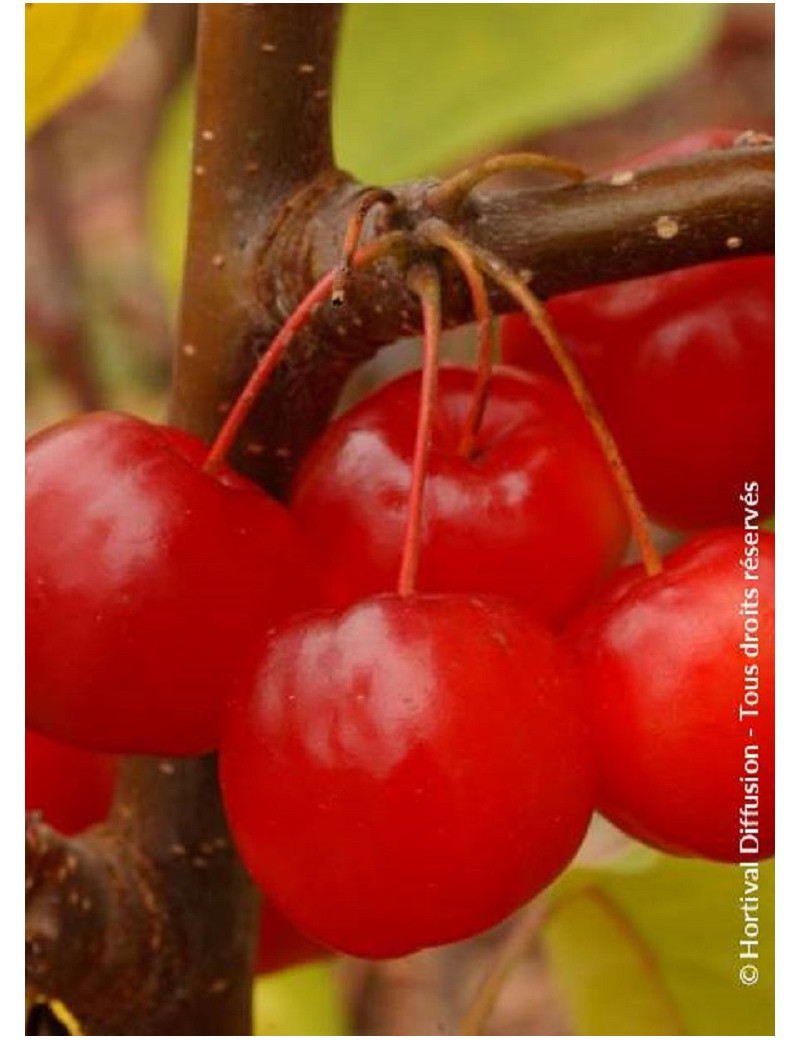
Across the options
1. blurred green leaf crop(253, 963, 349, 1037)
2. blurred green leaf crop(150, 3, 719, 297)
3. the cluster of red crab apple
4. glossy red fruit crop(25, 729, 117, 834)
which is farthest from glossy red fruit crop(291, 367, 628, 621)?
blurred green leaf crop(150, 3, 719, 297)

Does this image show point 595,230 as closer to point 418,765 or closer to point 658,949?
point 418,765

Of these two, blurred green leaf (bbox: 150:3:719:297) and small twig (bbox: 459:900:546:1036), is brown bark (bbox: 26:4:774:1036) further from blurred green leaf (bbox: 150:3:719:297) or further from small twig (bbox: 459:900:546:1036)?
blurred green leaf (bbox: 150:3:719:297)

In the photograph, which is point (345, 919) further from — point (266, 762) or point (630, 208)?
point (630, 208)

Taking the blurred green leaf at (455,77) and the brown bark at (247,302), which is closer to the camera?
the brown bark at (247,302)

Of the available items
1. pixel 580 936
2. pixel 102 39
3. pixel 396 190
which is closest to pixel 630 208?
pixel 396 190

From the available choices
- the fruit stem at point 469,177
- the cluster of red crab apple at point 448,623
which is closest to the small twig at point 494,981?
the cluster of red crab apple at point 448,623

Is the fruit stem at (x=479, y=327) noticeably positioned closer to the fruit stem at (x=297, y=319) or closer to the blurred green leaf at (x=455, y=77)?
the fruit stem at (x=297, y=319)
